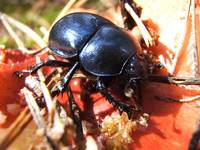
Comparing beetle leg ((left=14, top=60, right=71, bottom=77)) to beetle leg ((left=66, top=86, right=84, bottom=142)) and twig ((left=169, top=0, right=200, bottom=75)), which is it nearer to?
beetle leg ((left=66, top=86, right=84, bottom=142))

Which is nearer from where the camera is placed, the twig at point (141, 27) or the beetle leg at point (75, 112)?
the beetle leg at point (75, 112)

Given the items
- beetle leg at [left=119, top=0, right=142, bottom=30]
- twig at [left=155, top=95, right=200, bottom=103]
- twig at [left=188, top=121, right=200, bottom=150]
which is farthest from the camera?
beetle leg at [left=119, top=0, right=142, bottom=30]

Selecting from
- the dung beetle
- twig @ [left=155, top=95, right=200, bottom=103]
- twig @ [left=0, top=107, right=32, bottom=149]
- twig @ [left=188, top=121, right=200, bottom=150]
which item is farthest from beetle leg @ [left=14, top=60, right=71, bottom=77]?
twig @ [left=188, top=121, right=200, bottom=150]

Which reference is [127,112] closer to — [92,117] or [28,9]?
[92,117]

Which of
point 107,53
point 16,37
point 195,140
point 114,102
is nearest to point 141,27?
point 107,53

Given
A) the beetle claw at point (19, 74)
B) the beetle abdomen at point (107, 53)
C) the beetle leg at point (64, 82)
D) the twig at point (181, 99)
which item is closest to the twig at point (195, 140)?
the twig at point (181, 99)

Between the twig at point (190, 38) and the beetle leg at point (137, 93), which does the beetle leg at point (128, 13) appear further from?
the beetle leg at point (137, 93)
